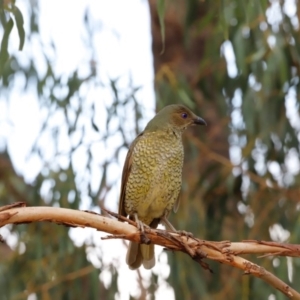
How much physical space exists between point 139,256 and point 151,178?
473 mm

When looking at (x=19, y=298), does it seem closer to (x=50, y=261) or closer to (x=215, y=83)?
(x=50, y=261)

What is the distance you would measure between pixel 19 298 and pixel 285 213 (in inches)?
84.0

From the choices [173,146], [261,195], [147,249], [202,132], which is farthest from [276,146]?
[147,249]

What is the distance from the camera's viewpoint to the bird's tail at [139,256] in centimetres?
454

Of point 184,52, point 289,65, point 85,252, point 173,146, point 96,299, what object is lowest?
point 96,299

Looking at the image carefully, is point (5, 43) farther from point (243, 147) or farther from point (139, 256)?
point (243, 147)

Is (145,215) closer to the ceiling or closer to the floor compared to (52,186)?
closer to the floor

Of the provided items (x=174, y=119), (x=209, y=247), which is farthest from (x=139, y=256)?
(x=209, y=247)

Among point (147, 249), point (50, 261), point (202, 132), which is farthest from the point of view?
point (202, 132)

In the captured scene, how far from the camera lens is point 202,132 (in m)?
6.91

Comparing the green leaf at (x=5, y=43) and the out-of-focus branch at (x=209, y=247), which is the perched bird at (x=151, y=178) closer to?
the green leaf at (x=5, y=43)

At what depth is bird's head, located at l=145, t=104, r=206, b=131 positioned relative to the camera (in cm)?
489

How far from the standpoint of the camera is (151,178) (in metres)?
4.69

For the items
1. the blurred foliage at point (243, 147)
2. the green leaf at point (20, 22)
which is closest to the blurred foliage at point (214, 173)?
the blurred foliage at point (243, 147)
